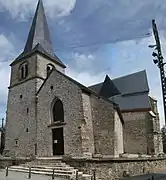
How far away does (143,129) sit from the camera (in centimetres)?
2817

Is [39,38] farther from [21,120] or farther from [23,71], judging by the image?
[21,120]

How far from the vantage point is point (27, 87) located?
2772cm

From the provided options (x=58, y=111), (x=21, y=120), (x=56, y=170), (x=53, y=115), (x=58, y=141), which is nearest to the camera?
(x=56, y=170)

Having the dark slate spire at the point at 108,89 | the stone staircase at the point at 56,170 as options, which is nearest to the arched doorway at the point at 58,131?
the stone staircase at the point at 56,170

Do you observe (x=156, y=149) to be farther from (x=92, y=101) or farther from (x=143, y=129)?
(x=92, y=101)

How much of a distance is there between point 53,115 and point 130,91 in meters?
12.4

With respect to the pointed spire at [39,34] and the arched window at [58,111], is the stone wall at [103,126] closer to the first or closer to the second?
the arched window at [58,111]

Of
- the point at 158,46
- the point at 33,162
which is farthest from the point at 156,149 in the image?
the point at 158,46

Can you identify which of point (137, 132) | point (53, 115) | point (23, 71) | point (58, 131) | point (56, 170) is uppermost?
point (23, 71)

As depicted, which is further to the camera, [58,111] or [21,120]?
[21,120]

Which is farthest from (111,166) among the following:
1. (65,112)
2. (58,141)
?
(58,141)

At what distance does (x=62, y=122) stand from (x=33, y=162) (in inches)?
204

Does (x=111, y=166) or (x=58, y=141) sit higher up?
(x=58, y=141)

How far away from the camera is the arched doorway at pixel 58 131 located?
75.3 ft
